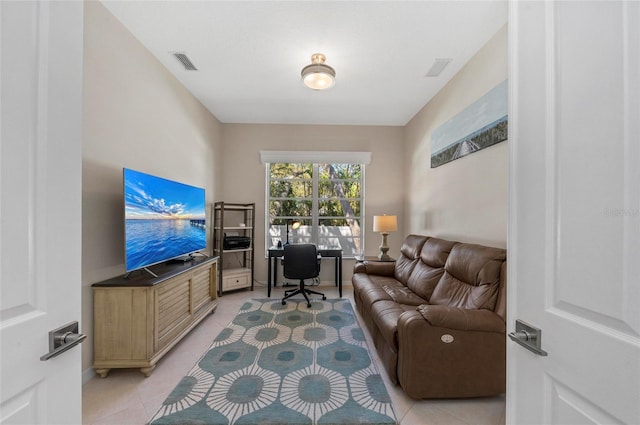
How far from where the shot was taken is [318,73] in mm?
2391

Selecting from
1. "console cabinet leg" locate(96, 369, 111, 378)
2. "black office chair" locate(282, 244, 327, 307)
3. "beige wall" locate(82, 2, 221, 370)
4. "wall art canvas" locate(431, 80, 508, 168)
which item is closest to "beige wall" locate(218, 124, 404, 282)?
"black office chair" locate(282, 244, 327, 307)

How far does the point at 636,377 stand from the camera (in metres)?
0.50

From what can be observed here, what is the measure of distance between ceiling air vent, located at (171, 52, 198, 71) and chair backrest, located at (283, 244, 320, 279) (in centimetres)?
237

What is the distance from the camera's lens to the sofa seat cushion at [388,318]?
1763 mm

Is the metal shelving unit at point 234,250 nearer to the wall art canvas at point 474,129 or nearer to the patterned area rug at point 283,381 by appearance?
the patterned area rug at point 283,381

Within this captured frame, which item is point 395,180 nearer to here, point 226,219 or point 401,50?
point 401,50

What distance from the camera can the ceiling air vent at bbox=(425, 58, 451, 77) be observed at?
2.52 meters

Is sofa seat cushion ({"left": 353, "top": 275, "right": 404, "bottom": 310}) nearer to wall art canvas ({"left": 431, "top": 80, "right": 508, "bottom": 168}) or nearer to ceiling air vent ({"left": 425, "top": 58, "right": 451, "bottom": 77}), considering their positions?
wall art canvas ({"left": 431, "top": 80, "right": 508, "bottom": 168})

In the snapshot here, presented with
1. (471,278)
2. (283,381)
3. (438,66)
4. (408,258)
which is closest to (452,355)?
(471,278)

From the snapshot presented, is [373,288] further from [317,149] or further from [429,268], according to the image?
[317,149]

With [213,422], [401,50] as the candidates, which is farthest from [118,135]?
[401,50]

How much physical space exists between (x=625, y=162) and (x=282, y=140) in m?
4.16

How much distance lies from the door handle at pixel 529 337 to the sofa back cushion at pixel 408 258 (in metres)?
2.22

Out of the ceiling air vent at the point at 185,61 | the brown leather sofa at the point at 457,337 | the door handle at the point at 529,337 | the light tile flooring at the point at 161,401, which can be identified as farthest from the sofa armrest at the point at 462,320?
the ceiling air vent at the point at 185,61
